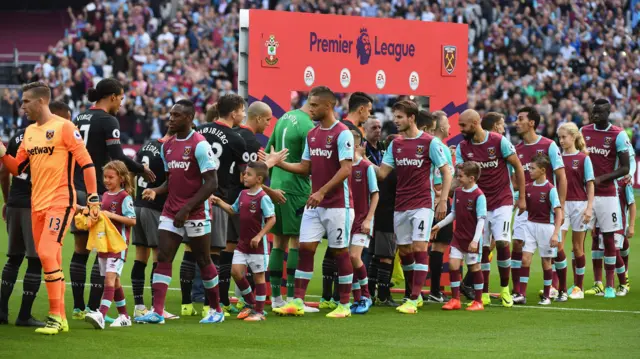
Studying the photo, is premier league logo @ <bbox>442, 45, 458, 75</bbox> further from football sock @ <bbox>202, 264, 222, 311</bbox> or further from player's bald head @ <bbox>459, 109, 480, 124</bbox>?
football sock @ <bbox>202, 264, 222, 311</bbox>

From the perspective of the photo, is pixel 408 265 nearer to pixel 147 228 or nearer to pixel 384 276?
pixel 384 276

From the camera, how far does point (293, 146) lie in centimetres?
1216

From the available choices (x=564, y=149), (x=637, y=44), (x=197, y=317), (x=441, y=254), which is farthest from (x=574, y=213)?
(x=637, y=44)

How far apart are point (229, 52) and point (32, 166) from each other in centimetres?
2372

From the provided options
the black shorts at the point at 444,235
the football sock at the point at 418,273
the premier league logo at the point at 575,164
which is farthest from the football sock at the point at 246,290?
the premier league logo at the point at 575,164

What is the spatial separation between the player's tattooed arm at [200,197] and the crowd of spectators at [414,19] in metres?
18.2

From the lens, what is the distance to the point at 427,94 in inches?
608

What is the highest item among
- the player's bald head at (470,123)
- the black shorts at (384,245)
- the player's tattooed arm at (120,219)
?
the player's bald head at (470,123)

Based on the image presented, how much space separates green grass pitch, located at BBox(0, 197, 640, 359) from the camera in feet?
29.1

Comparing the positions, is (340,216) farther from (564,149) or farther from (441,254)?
(564,149)

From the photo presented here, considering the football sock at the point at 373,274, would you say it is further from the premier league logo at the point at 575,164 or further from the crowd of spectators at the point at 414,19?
the crowd of spectators at the point at 414,19

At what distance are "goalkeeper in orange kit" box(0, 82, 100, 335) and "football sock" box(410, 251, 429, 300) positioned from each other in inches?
148

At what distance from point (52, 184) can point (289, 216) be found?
303 cm

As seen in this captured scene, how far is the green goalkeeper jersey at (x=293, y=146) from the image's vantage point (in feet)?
39.7
